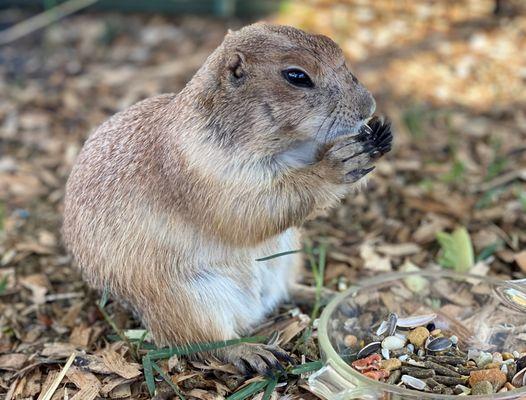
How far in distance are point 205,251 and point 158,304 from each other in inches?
12.1

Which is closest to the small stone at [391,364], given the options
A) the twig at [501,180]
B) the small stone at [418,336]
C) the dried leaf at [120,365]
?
the small stone at [418,336]

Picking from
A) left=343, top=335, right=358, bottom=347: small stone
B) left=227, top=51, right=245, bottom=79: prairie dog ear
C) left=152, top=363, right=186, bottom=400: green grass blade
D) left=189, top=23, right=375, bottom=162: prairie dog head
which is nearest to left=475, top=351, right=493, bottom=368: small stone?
left=343, top=335, right=358, bottom=347: small stone

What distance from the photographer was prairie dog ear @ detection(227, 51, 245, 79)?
10.9 feet

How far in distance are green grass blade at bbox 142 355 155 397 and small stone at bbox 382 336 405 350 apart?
988 millimetres

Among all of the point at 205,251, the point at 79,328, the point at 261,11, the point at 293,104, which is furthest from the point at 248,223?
the point at 261,11

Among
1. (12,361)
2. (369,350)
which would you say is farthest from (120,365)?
(369,350)

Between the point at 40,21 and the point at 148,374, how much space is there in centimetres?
517

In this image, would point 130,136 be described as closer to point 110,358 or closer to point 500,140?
point 110,358

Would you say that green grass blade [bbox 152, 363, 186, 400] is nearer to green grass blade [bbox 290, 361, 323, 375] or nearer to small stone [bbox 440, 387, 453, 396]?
green grass blade [bbox 290, 361, 323, 375]

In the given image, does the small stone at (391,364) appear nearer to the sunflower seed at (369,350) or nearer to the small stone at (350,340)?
the sunflower seed at (369,350)

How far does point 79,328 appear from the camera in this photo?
403 centimetres

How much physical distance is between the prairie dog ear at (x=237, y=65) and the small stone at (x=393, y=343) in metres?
1.27

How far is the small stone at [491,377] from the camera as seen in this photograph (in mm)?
3121

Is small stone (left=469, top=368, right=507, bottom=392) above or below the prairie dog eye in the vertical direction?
below
